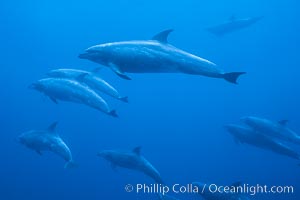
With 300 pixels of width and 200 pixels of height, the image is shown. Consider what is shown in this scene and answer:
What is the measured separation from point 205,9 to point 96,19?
21865 mm

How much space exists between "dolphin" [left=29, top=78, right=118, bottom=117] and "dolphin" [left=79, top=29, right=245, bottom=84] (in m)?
2.90

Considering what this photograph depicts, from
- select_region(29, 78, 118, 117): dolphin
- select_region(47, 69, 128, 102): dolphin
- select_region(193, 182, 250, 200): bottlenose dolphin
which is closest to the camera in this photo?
select_region(193, 182, 250, 200): bottlenose dolphin

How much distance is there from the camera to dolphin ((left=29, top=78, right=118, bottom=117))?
9.93 metres

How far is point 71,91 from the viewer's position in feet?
33.5

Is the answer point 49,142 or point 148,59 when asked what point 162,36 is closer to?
point 148,59

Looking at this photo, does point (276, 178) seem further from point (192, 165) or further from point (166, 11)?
point (166, 11)

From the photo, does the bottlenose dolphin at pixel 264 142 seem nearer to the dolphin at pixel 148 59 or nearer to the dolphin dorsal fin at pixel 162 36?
the dolphin at pixel 148 59

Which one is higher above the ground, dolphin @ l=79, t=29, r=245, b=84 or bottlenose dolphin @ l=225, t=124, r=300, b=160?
bottlenose dolphin @ l=225, t=124, r=300, b=160

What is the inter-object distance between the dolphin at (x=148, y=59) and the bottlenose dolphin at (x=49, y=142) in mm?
5349

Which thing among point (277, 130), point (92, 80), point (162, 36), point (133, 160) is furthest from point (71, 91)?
point (277, 130)

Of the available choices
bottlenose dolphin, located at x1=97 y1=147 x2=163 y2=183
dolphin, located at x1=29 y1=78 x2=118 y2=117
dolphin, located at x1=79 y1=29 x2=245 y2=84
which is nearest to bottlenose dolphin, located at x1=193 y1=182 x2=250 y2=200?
bottlenose dolphin, located at x1=97 y1=147 x2=163 y2=183

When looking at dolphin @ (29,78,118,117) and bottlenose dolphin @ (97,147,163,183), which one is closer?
dolphin @ (29,78,118,117)

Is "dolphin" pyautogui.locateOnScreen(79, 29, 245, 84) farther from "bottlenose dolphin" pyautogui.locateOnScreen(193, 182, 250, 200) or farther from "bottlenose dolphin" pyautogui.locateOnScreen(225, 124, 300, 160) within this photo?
"bottlenose dolphin" pyautogui.locateOnScreen(225, 124, 300, 160)

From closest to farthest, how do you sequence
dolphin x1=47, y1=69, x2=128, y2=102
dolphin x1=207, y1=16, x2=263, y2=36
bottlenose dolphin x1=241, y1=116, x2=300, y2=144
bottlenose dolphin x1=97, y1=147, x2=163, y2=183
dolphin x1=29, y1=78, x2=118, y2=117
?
dolphin x1=29, y1=78, x2=118, y2=117 → dolphin x1=47, y1=69, x2=128, y2=102 → bottlenose dolphin x1=241, y1=116, x2=300, y2=144 → bottlenose dolphin x1=97, y1=147, x2=163, y2=183 → dolphin x1=207, y1=16, x2=263, y2=36
